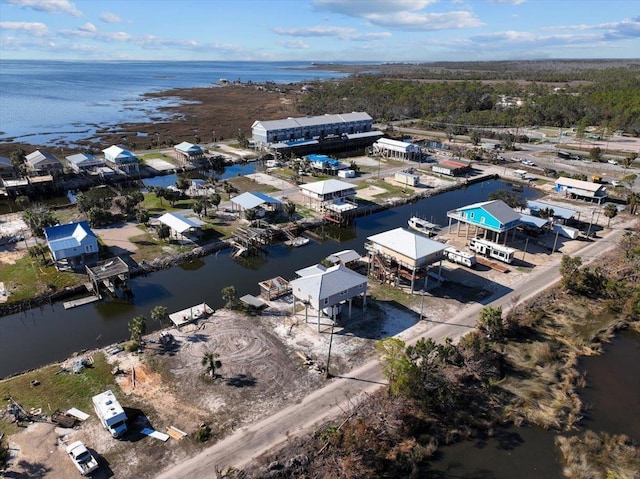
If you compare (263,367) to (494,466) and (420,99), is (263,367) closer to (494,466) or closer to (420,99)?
(494,466)

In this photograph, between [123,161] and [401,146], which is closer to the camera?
[123,161]

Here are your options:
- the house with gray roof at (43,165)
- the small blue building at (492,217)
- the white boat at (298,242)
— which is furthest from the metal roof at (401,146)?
the house with gray roof at (43,165)

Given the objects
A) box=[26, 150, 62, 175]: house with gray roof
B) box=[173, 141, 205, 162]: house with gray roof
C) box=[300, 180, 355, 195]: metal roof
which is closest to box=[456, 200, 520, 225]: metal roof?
box=[300, 180, 355, 195]: metal roof

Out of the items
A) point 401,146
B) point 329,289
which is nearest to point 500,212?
point 329,289

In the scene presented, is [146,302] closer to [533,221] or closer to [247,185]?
[247,185]

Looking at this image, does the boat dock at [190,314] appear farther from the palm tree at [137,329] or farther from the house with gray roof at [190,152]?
the house with gray roof at [190,152]

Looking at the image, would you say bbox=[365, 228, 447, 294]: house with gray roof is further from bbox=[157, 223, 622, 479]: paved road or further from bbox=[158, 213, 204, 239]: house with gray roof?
bbox=[158, 213, 204, 239]: house with gray roof
